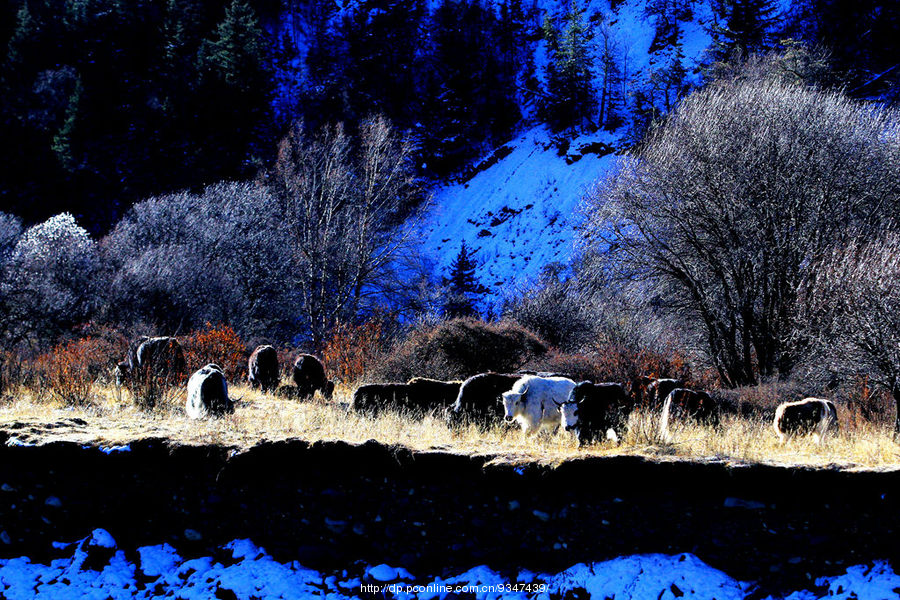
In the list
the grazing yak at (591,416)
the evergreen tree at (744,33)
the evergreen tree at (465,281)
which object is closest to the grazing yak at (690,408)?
the grazing yak at (591,416)

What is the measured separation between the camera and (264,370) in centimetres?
1132

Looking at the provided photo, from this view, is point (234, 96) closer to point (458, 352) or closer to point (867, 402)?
point (458, 352)

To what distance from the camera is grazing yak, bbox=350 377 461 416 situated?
8641 mm

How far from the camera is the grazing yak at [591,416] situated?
21.6 feet

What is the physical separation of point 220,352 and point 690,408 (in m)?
9.37

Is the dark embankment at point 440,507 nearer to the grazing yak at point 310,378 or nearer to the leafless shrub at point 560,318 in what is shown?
the grazing yak at point 310,378

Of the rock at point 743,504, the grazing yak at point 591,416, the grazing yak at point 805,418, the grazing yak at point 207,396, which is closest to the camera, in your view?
the rock at point 743,504

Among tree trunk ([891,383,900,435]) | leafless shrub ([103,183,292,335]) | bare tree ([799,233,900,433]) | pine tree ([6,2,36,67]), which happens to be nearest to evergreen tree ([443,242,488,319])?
leafless shrub ([103,183,292,335])

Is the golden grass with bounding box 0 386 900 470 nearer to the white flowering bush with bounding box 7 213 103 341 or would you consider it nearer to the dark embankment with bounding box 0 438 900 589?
the dark embankment with bounding box 0 438 900 589

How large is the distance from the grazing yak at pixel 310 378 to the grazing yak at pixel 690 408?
5.33m

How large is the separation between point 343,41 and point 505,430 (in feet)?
178

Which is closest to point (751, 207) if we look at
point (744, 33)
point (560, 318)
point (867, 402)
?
point (867, 402)

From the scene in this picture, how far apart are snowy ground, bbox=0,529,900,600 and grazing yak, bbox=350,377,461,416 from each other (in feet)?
9.83

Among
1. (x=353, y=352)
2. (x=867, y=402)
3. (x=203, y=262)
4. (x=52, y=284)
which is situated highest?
(x=203, y=262)
